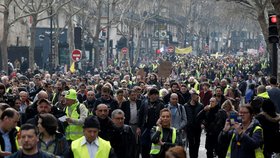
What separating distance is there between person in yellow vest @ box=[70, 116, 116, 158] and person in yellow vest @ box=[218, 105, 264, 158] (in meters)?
1.81

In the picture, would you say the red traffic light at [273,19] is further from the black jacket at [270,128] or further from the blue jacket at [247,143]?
the blue jacket at [247,143]

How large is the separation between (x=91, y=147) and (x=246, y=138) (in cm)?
203

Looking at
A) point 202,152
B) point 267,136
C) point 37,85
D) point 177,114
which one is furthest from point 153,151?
point 37,85

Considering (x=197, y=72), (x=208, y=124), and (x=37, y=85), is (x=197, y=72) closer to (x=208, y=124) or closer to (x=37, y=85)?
(x=37, y=85)

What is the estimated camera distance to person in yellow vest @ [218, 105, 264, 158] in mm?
10320

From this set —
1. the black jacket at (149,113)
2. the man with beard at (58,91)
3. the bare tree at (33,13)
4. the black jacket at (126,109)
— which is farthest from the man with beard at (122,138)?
the bare tree at (33,13)

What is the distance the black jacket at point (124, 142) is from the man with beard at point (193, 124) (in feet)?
14.5

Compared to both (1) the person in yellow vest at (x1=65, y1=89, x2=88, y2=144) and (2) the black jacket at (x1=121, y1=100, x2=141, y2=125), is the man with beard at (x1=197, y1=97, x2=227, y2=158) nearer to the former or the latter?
(2) the black jacket at (x1=121, y1=100, x2=141, y2=125)

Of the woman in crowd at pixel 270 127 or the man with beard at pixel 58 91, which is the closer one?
the woman in crowd at pixel 270 127

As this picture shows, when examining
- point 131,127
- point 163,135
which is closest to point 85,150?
point 163,135

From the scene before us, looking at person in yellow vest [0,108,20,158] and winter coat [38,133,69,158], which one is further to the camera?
person in yellow vest [0,108,20,158]

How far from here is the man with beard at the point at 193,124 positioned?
1689 cm

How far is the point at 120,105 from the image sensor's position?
647 inches

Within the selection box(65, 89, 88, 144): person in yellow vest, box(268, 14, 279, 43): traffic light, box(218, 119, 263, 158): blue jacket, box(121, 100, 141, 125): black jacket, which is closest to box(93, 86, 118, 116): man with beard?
box(121, 100, 141, 125): black jacket
